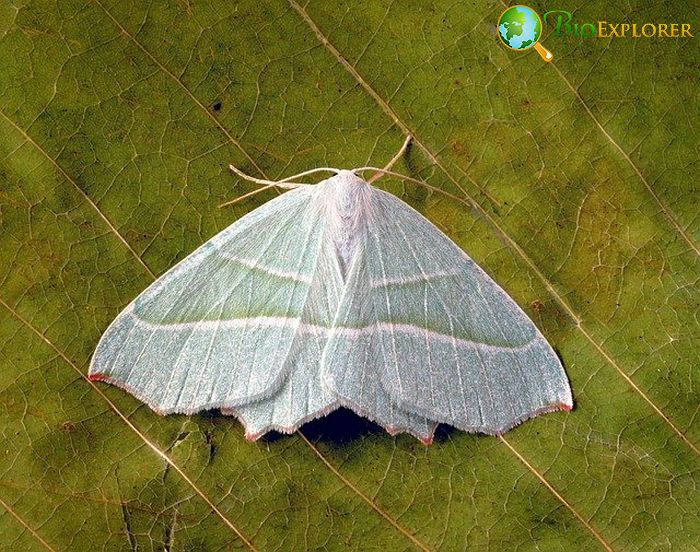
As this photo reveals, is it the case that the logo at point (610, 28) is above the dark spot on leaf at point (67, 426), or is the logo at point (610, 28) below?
above

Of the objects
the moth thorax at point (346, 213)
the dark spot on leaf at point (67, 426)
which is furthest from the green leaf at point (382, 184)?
the moth thorax at point (346, 213)

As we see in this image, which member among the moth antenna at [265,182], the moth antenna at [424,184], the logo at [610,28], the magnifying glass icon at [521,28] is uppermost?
the magnifying glass icon at [521,28]

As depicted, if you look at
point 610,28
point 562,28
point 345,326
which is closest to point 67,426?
point 345,326

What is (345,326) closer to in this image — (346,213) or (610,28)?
(346,213)

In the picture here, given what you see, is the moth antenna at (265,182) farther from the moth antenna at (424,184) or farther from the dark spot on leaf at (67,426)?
the dark spot on leaf at (67,426)

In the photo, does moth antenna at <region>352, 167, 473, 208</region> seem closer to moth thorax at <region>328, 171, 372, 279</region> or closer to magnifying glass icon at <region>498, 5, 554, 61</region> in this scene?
moth thorax at <region>328, 171, 372, 279</region>

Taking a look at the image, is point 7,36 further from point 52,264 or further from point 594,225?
point 594,225

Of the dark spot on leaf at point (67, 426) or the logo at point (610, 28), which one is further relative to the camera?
the dark spot on leaf at point (67, 426)

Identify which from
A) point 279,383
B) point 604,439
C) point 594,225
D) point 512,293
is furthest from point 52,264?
point 604,439
